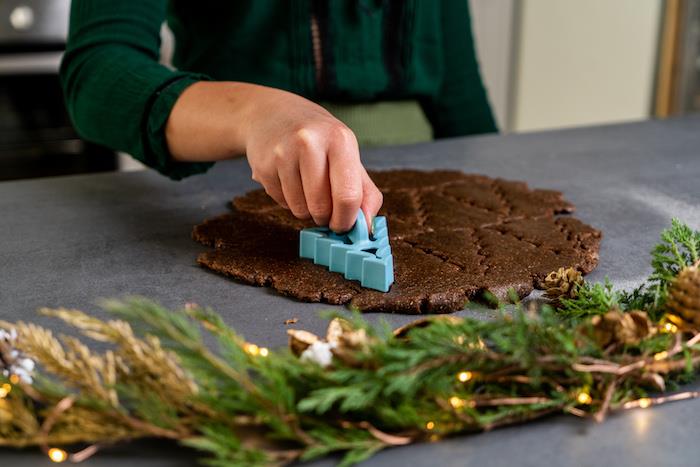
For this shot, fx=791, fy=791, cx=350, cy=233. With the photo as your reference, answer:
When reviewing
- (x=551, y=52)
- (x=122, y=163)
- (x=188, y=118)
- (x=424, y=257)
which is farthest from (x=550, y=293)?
(x=551, y=52)

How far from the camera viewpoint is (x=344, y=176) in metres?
0.86

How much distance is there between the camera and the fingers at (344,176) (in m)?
0.86

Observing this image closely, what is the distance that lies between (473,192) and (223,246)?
0.42 m

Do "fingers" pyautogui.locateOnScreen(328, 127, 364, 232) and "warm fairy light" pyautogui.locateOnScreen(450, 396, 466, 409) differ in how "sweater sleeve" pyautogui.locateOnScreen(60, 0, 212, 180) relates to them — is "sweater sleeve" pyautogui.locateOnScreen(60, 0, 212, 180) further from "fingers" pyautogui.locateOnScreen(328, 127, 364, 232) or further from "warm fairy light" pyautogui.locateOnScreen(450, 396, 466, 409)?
"warm fairy light" pyautogui.locateOnScreen(450, 396, 466, 409)

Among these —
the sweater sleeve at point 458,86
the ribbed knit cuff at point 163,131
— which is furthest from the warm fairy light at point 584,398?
the sweater sleeve at point 458,86

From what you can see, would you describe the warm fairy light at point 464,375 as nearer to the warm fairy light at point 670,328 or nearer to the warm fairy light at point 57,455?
the warm fairy light at point 670,328

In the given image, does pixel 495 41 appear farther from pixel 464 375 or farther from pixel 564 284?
pixel 464 375

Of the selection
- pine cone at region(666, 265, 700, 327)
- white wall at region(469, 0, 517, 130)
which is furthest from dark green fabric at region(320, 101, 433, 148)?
white wall at region(469, 0, 517, 130)

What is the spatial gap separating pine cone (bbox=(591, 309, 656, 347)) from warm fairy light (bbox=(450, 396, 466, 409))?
0.12 meters

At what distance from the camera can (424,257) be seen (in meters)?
0.95

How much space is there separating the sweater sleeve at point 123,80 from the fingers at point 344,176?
14.9 inches

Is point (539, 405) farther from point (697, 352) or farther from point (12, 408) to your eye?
point (12, 408)

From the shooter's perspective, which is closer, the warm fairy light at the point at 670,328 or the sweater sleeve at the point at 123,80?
the warm fairy light at the point at 670,328

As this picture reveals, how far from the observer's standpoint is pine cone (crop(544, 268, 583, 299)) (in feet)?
2.62
